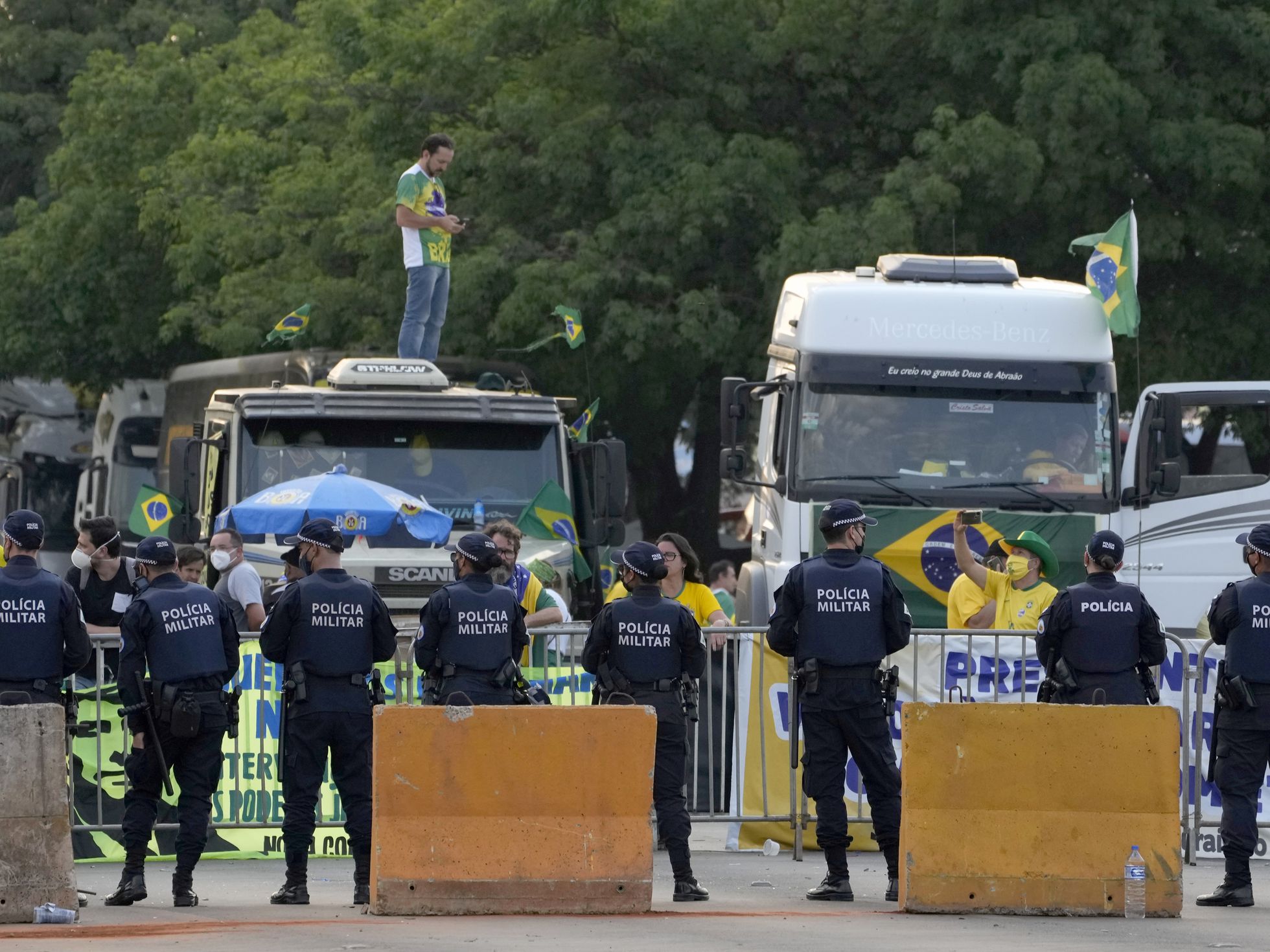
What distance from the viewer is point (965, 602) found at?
41.7ft

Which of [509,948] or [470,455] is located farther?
[470,455]

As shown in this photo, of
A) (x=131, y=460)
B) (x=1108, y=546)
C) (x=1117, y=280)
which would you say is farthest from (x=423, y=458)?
(x=131, y=460)

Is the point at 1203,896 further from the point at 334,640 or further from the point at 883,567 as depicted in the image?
the point at 334,640

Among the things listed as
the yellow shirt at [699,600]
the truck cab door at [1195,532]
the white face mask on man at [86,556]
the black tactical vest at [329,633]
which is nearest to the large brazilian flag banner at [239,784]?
the yellow shirt at [699,600]

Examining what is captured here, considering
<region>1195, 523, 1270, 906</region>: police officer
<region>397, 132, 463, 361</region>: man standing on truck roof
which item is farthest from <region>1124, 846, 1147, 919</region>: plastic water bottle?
<region>397, 132, 463, 361</region>: man standing on truck roof

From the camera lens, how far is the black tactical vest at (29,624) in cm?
942

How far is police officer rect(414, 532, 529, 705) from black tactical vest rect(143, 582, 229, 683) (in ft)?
3.09

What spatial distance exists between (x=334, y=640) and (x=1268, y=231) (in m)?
13.6

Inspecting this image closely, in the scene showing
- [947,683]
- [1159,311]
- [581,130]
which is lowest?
[947,683]

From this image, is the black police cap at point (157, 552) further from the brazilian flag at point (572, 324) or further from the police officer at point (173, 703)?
the brazilian flag at point (572, 324)

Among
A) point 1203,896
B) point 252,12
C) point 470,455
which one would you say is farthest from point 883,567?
point 252,12

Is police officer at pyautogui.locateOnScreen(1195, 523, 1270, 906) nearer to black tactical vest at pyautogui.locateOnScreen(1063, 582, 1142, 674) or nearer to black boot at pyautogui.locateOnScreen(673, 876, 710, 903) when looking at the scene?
black tactical vest at pyautogui.locateOnScreen(1063, 582, 1142, 674)

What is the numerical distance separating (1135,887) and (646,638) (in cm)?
238

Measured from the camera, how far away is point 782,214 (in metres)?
20.9
